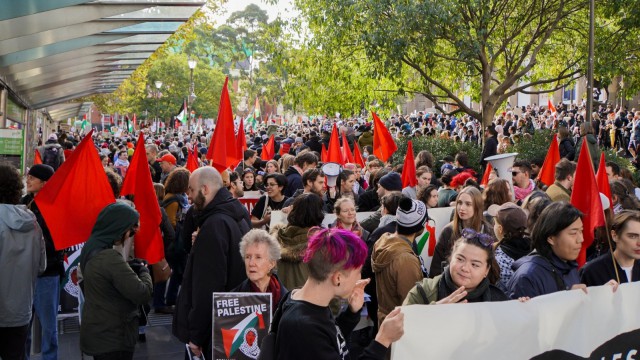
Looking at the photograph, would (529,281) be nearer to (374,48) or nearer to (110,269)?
(110,269)

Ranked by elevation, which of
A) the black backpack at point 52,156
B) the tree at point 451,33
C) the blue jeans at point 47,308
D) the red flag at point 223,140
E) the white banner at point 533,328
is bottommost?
the blue jeans at point 47,308

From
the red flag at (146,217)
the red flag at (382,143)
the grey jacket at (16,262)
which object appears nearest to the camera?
the grey jacket at (16,262)

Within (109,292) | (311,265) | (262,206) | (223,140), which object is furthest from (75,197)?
(311,265)

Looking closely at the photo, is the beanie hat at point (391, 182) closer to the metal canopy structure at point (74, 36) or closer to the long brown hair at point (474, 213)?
the long brown hair at point (474, 213)

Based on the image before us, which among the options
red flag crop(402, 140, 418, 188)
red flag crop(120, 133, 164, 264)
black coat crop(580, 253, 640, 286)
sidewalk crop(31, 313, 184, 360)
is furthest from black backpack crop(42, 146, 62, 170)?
black coat crop(580, 253, 640, 286)

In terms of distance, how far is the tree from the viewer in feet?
63.9

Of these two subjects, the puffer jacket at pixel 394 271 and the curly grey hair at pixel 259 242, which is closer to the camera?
the curly grey hair at pixel 259 242

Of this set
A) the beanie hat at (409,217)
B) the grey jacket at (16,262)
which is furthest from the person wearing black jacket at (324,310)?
the grey jacket at (16,262)

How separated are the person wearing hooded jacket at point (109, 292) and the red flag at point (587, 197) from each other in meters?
3.26

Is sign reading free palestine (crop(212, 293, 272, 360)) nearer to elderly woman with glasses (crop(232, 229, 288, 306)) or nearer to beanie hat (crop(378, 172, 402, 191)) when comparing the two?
elderly woman with glasses (crop(232, 229, 288, 306))

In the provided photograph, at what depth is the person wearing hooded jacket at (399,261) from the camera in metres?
5.82

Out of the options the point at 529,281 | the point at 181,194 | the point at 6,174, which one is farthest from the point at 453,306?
the point at 181,194

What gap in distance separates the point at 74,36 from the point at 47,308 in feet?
19.3

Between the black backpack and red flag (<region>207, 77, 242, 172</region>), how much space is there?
679 cm
